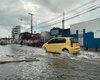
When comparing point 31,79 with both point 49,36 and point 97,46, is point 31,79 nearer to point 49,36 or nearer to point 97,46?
point 97,46

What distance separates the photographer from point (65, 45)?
25500 mm

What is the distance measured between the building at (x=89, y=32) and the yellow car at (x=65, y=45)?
56.5ft

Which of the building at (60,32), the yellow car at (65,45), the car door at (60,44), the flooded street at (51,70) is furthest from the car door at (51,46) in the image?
the building at (60,32)

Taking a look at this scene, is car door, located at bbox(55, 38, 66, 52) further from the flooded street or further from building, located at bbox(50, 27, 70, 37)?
building, located at bbox(50, 27, 70, 37)

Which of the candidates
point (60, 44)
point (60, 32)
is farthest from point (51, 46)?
point (60, 32)

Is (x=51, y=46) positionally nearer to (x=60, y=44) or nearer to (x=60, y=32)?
(x=60, y=44)

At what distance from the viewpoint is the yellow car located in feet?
82.5

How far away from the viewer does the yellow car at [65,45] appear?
25.1 meters

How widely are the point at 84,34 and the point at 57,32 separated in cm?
1884

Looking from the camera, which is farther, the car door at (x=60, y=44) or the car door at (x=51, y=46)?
the car door at (x=51, y=46)

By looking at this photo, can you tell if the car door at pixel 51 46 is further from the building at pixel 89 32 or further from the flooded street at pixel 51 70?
the building at pixel 89 32

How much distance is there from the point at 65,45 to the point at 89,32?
23.9 metres

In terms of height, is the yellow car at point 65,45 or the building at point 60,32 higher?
the building at point 60,32

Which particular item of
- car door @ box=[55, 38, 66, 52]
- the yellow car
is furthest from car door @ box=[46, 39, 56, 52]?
car door @ box=[55, 38, 66, 52]
